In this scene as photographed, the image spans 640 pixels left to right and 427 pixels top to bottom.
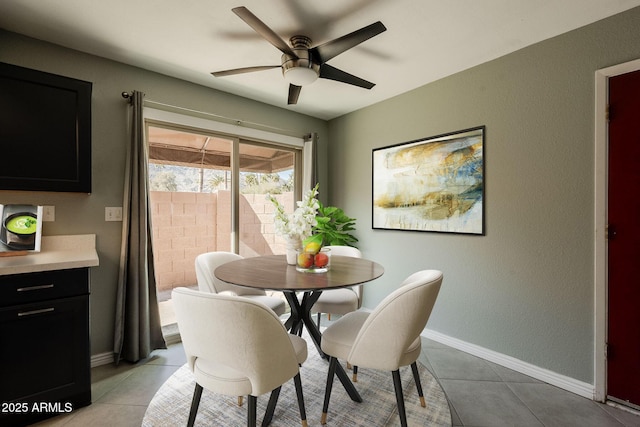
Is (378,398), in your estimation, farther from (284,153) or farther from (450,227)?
(284,153)

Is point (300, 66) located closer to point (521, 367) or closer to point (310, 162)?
point (310, 162)

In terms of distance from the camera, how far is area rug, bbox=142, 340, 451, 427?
1.73 metres

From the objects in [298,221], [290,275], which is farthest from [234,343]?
[298,221]

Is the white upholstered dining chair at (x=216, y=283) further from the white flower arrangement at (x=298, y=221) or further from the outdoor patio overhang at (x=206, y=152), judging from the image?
the outdoor patio overhang at (x=206, y=152)

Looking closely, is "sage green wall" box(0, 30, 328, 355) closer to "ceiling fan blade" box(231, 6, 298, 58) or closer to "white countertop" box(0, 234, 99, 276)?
"white countertop" box(0, 234, 99, 276)

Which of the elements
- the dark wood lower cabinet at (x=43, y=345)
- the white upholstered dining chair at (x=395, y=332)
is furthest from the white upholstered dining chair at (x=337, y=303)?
the dark wood lower cabinet at (x=43, y=345)

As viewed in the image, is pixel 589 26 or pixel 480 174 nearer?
pixel 589 26

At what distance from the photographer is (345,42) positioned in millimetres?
1734

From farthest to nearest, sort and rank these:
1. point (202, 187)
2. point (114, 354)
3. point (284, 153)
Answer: point (284, 153)
point (202, 187)
point (114, 354)

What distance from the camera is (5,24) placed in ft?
6.62

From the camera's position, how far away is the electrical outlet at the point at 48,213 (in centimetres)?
221

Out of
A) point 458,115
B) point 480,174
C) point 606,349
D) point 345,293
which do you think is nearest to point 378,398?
point 345,293

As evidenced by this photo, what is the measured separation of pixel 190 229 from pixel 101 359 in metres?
1.30

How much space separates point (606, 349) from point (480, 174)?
1.47 metres
